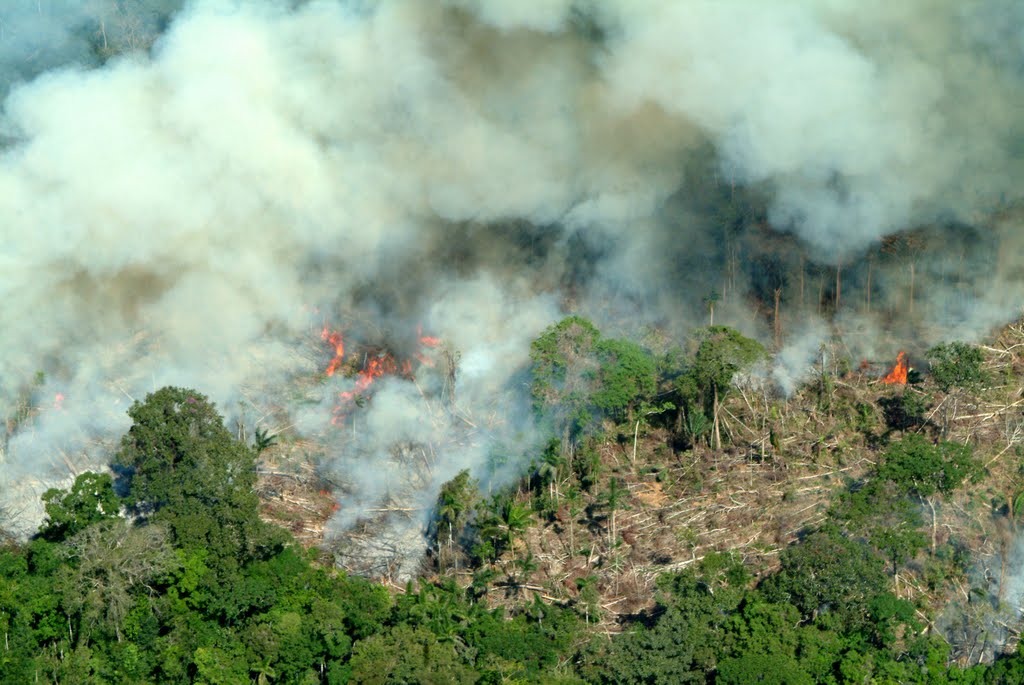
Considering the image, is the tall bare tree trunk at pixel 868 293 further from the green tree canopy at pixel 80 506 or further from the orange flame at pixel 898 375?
the green tree canopy at pixel 80 506

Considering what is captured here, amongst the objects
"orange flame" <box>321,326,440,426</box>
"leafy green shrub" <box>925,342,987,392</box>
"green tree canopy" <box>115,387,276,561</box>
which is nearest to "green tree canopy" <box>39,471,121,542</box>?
"green tree canopy" <box>115,387,276,561</box>

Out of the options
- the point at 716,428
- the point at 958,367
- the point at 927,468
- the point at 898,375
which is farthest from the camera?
the point at 898,375

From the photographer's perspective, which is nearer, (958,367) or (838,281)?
(958,367)

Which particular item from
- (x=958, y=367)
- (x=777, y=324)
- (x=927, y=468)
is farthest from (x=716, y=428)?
(x=958, y=367)

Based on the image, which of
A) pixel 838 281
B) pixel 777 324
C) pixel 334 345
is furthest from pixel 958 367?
pixel 334 345

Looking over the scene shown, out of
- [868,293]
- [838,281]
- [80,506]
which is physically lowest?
[80,506]

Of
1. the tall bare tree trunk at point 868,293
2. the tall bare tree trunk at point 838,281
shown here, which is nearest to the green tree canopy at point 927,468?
the tall bare tree trunk at point 868,293

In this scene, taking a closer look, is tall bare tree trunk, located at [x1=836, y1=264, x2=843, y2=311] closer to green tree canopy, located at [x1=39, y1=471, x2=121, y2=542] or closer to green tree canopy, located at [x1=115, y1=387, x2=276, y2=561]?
green tree canopy, located at [x1=115, y1=387, x2=276, y2=561]

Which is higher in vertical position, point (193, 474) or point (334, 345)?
point (334, 345)

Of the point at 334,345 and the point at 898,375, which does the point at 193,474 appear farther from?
the point at 898,375

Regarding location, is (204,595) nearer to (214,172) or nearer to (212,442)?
(212,442)

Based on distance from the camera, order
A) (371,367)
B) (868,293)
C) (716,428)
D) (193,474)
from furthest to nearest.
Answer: (868,293) → (371,367) → (716,428) → (193,474)
